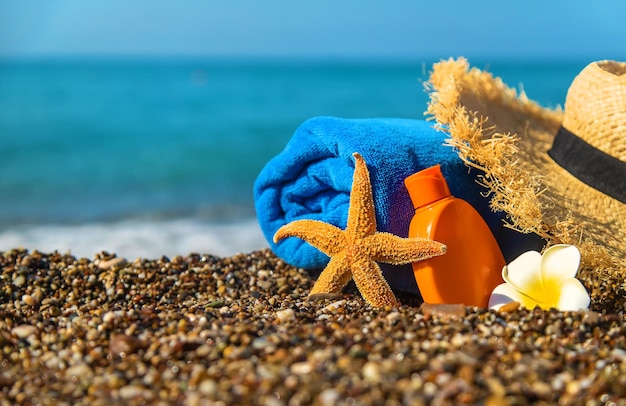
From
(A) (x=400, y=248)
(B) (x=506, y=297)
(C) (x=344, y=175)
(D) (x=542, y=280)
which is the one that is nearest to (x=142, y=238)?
(C) (x=344, y=175)

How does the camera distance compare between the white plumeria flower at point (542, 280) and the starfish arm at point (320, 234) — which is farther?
the starfish arm at point (320, 234)

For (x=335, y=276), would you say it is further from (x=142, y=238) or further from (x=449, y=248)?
(x=142, y=238)

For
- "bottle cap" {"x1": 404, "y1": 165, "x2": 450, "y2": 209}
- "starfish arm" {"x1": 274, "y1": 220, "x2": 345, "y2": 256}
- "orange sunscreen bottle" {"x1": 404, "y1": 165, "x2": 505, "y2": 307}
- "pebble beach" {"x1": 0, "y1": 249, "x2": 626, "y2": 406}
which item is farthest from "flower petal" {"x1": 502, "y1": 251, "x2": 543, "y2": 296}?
"starfish arm" {"x1": 274, "y1": 220, "x2": 345, "y2": 256}

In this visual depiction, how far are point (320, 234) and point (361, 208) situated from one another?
0.88 feet

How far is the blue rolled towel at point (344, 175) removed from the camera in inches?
144

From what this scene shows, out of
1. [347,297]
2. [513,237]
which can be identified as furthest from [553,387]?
[513,237]

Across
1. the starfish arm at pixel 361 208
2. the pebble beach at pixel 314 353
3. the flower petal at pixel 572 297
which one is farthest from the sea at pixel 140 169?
the pebble beach at pixel 314 353

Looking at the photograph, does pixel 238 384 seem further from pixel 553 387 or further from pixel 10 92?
pixel 10 92

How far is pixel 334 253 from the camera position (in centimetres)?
357

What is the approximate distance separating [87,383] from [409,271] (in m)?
1.98

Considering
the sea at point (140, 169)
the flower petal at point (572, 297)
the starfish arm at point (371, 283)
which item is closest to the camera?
the flower petal at point (572, 297)

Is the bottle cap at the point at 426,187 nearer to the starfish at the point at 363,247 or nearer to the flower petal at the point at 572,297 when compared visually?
the starfish at the point at 363,247

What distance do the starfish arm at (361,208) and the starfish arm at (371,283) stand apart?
152 mm

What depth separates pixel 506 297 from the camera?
11.1 feet
